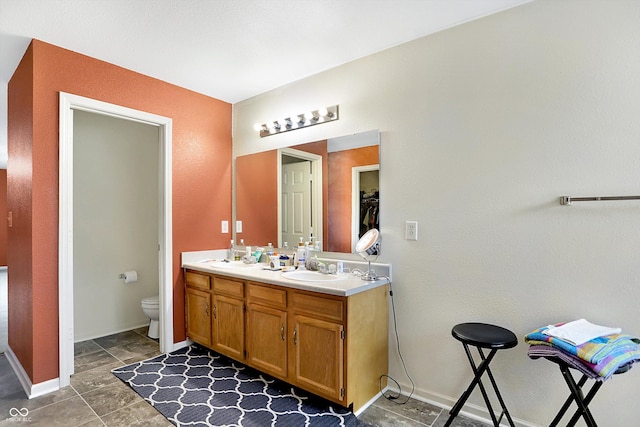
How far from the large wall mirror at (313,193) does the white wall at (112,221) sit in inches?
48.7

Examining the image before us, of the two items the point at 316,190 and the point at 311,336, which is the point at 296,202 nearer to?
the point at 316,190

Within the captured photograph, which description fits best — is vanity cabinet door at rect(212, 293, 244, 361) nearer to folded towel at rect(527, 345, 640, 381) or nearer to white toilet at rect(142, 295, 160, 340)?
white toilet at rect(142, 295, 160, 340)

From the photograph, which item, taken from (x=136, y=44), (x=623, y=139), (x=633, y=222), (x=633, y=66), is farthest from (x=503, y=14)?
(x=136, y=44)

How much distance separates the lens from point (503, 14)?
1938 mm

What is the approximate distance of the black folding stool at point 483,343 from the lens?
161 centimetres

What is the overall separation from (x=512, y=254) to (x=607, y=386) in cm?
74

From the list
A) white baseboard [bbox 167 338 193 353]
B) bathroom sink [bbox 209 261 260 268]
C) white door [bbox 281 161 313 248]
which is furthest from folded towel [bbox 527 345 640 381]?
white baseboard [bbox 167 338 193 353]

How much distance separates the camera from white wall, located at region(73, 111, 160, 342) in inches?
134

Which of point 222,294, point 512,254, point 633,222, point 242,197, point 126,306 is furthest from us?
point 126,306

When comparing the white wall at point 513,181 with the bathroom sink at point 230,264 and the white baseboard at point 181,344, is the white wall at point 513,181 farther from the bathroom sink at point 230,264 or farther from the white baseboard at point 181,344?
the white baseboard at point 181,344

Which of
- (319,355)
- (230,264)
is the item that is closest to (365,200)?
(319,355)

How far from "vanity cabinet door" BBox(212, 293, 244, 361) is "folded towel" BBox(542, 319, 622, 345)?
1.96 metres

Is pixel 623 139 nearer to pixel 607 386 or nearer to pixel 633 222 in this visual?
pixel 633 222

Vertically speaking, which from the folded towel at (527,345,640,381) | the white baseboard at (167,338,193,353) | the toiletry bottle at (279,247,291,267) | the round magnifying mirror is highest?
the round magnifying mirror
